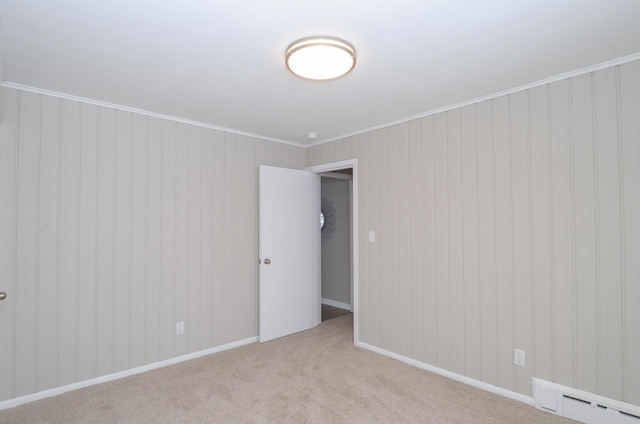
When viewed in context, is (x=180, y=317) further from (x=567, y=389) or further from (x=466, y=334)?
(x=567, y=389)

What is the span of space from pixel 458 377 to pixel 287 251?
7.21 ft

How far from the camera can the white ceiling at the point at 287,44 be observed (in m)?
1.68

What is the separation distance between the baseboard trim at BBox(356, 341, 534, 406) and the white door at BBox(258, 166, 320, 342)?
3.21ft

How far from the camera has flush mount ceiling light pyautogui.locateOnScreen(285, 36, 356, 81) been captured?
1.92 meters

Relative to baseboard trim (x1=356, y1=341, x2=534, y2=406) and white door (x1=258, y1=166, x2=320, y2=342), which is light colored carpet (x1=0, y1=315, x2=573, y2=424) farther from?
white door (x1=258, y1=166, x2=320, y2=342)

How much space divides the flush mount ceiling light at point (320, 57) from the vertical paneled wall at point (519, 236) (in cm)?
142

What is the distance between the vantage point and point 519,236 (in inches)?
104

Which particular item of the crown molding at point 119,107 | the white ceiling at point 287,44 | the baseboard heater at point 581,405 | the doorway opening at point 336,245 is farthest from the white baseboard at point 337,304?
the white ceiling at point 287,44

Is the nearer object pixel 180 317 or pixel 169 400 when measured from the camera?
pixel 169 400

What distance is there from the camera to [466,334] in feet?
9.64

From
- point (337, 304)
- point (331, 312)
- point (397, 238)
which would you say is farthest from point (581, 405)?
point (337, 304)

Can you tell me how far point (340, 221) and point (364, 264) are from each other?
1959mm

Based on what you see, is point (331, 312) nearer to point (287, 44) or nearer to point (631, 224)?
point (631, 224)

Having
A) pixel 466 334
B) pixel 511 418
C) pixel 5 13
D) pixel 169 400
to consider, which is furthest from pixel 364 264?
pixel 5 13
